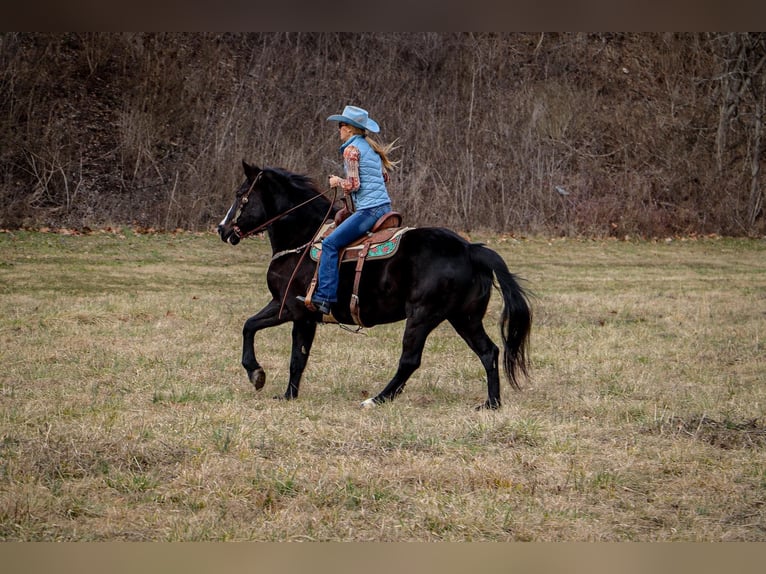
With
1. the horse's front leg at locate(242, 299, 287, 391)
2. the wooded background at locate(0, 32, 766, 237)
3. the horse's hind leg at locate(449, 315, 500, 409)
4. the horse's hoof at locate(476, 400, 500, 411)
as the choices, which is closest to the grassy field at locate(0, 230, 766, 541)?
the horse's hoof at locate(476, 400, 500, 411)

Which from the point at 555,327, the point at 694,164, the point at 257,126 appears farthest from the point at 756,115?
the point at 555,327

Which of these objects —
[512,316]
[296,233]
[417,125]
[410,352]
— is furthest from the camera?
[417,125]

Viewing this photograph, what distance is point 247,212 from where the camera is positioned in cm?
956

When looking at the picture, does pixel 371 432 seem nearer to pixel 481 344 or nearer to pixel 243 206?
pixel 481 344

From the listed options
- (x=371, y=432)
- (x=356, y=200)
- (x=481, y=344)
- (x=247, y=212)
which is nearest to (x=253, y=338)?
(x=247, y=212)

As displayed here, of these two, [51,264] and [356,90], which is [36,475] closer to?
[51,264]

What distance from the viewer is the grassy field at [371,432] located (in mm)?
5621

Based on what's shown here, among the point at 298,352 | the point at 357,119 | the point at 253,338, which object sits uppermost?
the point at 357,119

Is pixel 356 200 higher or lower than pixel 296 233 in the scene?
higher

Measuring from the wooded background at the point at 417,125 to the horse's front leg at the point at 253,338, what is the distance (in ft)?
56.4

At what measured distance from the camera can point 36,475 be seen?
6230mm

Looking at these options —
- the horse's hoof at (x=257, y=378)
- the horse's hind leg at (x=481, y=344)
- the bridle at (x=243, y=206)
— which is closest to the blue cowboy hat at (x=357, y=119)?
the bridle at (x=243, y=206)

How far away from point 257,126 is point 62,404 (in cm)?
2059

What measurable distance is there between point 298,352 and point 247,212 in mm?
1471
